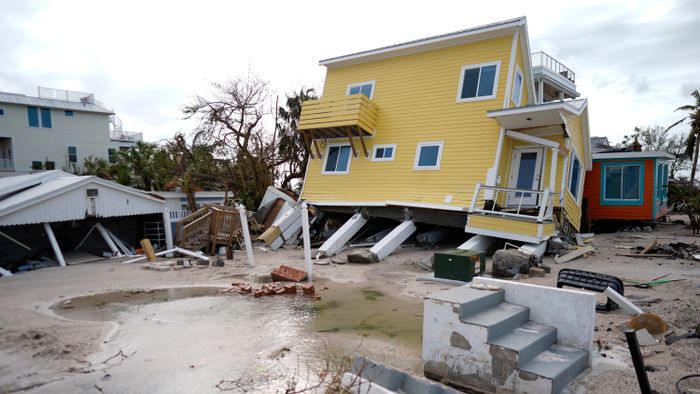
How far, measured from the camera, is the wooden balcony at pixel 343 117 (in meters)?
15.2

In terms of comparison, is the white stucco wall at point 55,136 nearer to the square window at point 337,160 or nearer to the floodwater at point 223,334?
the square window at point 337,160

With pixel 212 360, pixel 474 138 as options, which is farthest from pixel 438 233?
pixel 212 360

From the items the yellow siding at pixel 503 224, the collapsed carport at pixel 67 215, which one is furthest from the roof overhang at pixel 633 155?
the collapsed carport at pixel 67 215

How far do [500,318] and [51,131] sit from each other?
1489 inches

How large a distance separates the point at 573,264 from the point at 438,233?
5033mm

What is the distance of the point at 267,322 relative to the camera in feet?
21.5

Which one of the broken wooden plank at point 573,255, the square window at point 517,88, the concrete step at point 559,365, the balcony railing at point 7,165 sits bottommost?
the broken wooden plank at point 573,255

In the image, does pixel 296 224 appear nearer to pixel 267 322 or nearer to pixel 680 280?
pixel 267 322

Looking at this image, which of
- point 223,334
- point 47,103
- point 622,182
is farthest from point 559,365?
point 47,103

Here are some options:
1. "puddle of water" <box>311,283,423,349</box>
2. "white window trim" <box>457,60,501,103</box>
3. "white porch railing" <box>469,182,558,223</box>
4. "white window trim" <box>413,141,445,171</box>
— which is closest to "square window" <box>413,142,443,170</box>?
"white window trim" <box>413,141,445,171</box>

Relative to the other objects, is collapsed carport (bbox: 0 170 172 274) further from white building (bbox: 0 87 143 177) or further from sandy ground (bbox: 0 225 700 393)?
white building (bbox: 0 87 143 177)

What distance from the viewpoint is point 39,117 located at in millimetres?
31156

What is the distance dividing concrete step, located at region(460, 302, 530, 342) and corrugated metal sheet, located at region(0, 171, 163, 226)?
13.0 m

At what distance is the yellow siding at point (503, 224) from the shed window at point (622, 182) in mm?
8965
